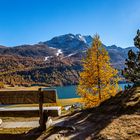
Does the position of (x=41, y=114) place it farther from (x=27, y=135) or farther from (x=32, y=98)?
(x=27, y=135)

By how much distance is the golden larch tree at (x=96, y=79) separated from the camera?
35562 mm

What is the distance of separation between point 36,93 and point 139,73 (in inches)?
930

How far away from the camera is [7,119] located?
66.1 feet

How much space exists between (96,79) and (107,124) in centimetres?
2455

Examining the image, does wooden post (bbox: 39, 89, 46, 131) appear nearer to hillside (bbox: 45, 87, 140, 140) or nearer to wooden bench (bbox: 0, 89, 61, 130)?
wooden bench (bbox: 0, 89, 61, 130)

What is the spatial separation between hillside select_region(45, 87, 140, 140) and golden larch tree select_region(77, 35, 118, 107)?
816 inches

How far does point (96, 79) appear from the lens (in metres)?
36.1

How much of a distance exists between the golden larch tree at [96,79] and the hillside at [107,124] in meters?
20.7

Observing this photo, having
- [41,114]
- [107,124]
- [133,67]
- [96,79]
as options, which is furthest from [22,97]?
[133,67]

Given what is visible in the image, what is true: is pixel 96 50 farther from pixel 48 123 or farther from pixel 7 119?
pixel 48 123

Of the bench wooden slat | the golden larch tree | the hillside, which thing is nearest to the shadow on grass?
the hillside

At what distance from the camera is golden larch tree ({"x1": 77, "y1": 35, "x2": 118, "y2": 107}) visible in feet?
117

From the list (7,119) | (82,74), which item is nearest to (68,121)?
(7,119)

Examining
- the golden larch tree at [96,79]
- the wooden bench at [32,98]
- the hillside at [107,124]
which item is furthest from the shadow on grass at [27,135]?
the golden larch tree at [96,79]
